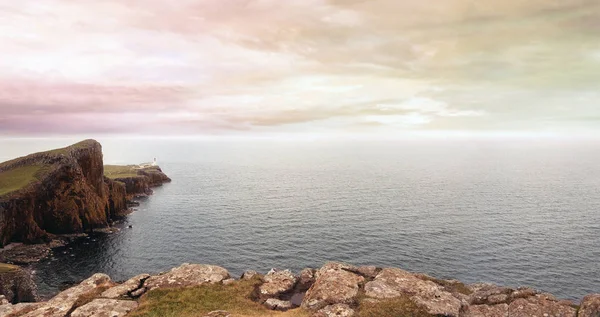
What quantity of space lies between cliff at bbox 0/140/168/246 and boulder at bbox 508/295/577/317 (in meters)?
103

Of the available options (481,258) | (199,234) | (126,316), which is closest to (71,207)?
(199,234)

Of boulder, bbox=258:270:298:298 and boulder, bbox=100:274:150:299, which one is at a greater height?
boulder, bbox=100:274:150:299

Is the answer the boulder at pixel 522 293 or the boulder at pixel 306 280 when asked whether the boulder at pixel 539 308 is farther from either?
the boulder at pixel 306 280

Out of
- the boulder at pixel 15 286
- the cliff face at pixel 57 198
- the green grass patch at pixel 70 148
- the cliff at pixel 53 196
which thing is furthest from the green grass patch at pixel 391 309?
the green grass patch at pixel 70 148

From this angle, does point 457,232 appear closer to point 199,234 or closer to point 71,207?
point 199,234

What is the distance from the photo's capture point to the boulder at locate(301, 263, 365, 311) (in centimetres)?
3262

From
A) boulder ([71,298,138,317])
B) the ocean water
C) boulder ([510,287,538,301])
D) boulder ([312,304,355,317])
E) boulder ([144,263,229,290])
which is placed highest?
boulder ([144,263,229,290])

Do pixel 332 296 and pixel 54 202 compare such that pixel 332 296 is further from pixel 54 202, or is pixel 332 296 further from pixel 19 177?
pixel 19 177

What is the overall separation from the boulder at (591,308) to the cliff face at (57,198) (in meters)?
108

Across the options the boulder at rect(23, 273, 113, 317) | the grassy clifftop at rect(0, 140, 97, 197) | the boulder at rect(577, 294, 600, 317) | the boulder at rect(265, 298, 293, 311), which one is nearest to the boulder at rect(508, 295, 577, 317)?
the boulder at rect(577, 294, 600, 317)

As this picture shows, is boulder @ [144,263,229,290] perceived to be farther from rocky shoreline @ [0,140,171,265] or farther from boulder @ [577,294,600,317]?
rocky shoreline @ [0,140,171,265]

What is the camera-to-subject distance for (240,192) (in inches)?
6107

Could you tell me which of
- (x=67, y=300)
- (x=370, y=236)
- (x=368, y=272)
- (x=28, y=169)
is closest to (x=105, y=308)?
(x=67, y=300)

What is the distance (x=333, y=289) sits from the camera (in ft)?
113
